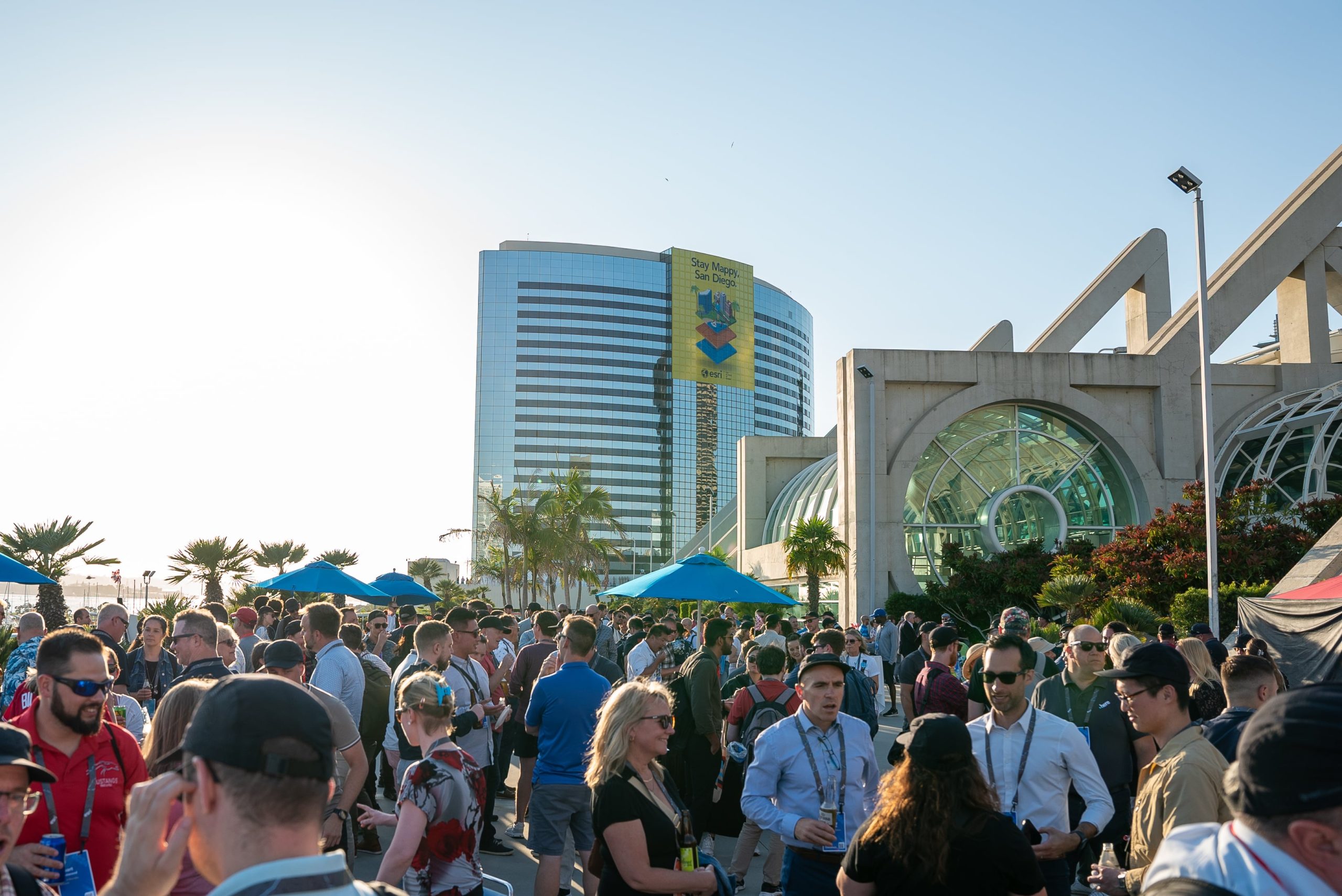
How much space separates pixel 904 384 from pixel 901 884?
28415 millimetres

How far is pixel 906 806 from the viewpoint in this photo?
11.4 feet

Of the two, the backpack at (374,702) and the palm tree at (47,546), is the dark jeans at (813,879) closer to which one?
the backpack at (374,702)

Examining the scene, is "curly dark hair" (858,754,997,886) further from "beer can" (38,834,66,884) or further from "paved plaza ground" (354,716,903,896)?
"paved plaza ground" (354,716,903,896)

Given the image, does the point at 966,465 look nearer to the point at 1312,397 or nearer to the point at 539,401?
the point at 1312,397

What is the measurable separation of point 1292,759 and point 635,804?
2762 millimetres

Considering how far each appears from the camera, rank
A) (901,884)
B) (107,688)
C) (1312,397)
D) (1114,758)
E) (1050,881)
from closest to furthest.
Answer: (901,884) < (107,688) < (1050,881) < (1114,758) < (1312,397)

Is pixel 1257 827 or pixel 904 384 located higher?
pixel 904 384

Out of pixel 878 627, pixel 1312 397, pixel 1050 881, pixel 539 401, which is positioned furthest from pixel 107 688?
pixel 539 401

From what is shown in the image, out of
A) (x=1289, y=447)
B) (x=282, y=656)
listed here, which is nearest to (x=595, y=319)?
(x=1289, y=447)

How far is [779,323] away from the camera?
147250 millimetres

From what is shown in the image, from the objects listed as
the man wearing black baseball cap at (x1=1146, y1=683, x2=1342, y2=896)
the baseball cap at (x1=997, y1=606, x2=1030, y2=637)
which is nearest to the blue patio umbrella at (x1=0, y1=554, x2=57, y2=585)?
the baseball cap at (x1=997, y1=606, x2=1030, y2=637)

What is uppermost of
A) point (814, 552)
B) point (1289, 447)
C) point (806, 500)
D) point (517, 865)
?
point (1289, 447)

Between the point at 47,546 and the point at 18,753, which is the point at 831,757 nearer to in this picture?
the point at 18,753

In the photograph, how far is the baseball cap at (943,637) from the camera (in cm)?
933
